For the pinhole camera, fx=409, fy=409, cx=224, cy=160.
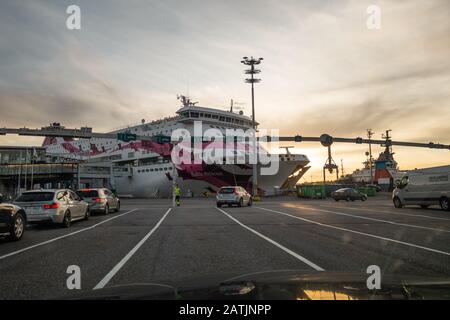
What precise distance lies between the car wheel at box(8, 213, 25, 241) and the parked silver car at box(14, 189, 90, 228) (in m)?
2.73

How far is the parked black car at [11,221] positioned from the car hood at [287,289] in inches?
340

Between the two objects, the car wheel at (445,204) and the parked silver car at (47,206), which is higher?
the parked silver car at (47,206)

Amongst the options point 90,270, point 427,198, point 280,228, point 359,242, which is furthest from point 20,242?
point 427,198

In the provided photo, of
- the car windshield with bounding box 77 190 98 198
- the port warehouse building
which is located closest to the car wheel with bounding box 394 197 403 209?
the car windshield with bounding box 77 190 98 198

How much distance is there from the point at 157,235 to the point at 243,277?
336 inches

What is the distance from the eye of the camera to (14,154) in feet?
248

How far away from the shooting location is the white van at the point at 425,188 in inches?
888

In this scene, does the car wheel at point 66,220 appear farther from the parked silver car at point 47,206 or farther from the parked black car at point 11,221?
the parked black car at point 11,221

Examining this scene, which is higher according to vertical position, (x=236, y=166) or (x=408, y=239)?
(x=236, y=166)

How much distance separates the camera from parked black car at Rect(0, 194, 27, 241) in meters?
10.7

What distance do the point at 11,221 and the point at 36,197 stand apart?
4.08 m

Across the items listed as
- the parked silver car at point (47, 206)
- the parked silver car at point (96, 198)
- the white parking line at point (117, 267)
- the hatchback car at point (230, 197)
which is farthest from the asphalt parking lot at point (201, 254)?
the hatchback car at point (230, 197)
